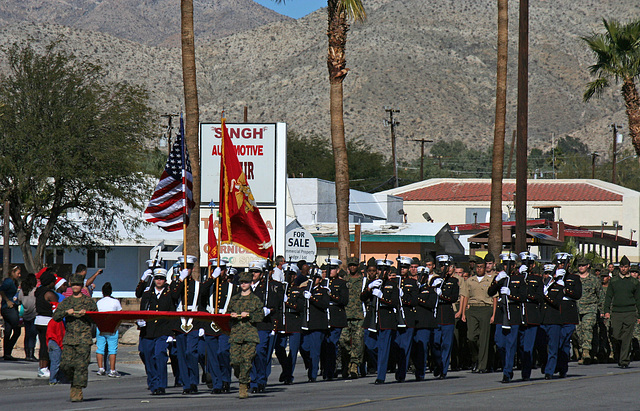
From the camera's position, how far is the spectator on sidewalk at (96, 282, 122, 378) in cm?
1683

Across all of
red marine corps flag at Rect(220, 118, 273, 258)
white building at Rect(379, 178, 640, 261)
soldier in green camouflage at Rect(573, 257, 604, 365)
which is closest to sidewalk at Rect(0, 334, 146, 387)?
red marine corps flag at Rect(220, 118, 273, 258)

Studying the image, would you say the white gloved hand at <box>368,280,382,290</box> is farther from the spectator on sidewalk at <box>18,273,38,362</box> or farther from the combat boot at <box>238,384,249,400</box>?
the spectator on sidewalk at <box>18,273,38,362</box>

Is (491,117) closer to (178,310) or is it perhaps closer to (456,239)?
(456,239)

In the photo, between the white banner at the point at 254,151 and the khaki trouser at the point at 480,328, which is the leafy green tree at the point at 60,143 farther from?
the khaki trouser at the point at 480,328

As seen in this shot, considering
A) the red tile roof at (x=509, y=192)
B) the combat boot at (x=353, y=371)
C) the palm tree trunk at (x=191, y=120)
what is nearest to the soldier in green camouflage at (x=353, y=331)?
the combat boot at (x=353, y=371)

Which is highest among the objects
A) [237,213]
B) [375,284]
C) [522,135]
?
[522,135]

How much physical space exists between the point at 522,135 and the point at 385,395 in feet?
45.2

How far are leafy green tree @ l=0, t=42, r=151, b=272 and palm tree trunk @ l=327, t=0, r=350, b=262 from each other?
11746 millimetres

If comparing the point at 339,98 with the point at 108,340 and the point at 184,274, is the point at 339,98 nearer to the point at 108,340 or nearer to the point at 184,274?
the point at 108,340

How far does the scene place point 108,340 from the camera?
17.2m

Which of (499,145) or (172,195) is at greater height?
(499,145)

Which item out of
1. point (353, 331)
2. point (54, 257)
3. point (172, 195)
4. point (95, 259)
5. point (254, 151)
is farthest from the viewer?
point (95, 259)

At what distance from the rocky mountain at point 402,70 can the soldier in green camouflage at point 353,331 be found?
377ft

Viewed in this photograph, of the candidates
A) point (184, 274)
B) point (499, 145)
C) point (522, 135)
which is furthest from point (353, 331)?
point (499, 145)
